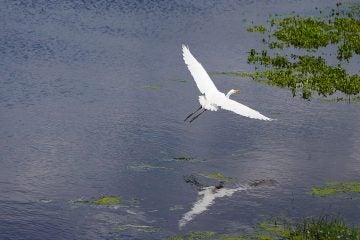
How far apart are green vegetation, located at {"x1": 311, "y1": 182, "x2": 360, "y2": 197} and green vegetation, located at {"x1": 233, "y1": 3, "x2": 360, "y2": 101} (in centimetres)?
1211

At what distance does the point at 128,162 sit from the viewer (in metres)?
27.5

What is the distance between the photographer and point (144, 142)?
2961 centimetres

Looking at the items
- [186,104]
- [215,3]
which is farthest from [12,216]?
[215,3]

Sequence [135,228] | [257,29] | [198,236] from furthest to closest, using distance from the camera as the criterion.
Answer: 1. [257,29]
2. [135,228]
3. [198,236]

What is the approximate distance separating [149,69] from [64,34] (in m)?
9.95

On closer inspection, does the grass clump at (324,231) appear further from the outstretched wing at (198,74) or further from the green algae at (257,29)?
the green algae at (257,29)

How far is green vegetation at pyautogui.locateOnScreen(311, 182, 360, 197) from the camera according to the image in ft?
84.7

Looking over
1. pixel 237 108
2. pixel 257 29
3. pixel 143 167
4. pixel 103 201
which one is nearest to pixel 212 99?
pixel 237 108

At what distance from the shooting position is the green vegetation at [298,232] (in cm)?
2144

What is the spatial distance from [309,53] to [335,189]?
22.7m

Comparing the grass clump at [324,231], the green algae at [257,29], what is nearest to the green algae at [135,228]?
the grass clump at [324,231]

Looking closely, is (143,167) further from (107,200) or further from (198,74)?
(198,74)

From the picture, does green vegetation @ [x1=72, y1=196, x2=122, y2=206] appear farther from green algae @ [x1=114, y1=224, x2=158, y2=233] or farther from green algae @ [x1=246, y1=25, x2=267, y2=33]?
green algae @ [x1=246, y1=25, x2=267, y2=33]

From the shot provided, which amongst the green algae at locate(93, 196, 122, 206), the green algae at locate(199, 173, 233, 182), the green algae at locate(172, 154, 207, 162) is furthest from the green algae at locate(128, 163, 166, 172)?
the green algae at locate(93, 196, 122, 206)
